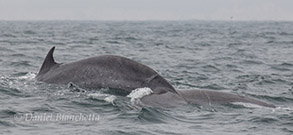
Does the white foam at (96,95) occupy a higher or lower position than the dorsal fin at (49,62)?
lower

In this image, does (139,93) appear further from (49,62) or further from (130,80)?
(49,62)

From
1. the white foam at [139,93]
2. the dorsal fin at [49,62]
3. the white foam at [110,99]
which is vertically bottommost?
the white foam at [110,99]

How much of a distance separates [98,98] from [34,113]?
6.37ft

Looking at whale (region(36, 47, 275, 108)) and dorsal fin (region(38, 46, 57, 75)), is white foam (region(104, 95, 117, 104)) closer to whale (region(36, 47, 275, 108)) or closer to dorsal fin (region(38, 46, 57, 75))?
whale (region(36, 47, 275, 108))

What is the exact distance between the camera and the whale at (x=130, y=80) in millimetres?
12156

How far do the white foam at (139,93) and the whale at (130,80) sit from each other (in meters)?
0.10

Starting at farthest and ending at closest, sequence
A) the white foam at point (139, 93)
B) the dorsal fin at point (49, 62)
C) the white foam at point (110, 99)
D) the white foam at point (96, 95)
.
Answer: the dorsal fin at point (49, 62) < the white foam at point (96, 95) < the white foam at point (110, 99) < the white foam at point (139, 93)

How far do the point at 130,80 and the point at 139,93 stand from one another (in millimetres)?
695

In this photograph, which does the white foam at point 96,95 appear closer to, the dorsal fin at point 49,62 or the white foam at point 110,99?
the white foam at point 110,99

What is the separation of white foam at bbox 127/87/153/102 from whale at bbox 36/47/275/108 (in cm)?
10

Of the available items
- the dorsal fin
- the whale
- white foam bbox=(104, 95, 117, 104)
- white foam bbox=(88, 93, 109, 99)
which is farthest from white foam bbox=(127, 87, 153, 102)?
the dorsal fin

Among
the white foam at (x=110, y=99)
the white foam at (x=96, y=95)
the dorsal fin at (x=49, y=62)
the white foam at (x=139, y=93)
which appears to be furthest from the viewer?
the dorsal fin at (x=49, y=62)

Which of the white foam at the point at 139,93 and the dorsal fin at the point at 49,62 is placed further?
the dorsal fin at the point at 49,62

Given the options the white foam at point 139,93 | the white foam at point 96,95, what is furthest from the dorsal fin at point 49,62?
the white foam at point 139,93
